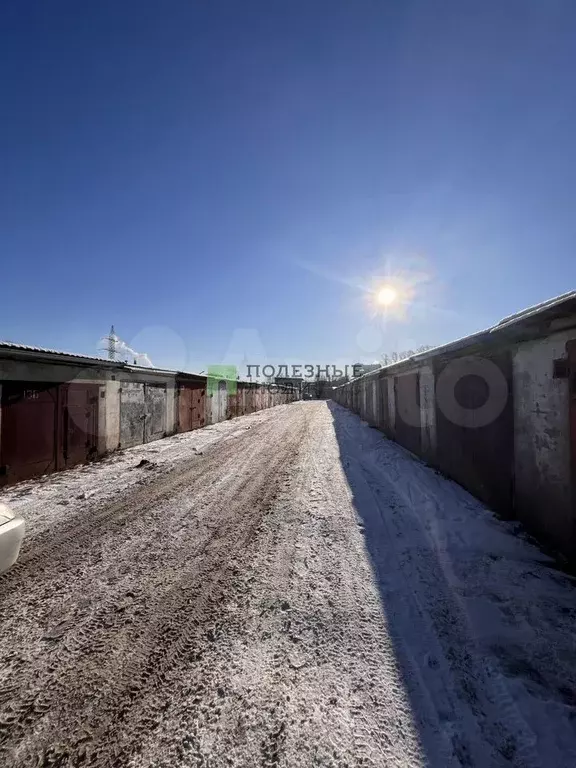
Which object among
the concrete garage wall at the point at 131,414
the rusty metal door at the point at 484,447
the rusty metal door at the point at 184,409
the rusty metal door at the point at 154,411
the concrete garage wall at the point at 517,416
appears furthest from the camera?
the rusty metal door at the point at 184,409

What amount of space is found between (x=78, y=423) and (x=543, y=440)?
1033cm

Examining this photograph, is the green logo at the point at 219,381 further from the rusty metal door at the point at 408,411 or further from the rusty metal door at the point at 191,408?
the rusty metal door at the point at 408,411

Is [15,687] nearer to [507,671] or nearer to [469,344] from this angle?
[507,671]

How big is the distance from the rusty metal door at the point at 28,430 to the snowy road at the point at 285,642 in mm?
2876

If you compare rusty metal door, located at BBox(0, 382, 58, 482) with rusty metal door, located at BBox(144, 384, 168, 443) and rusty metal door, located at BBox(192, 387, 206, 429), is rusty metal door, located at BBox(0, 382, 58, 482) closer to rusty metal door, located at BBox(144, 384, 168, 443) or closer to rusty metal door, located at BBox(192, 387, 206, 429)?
rusty metal door, located at BBox(144, 384, 168, 443)

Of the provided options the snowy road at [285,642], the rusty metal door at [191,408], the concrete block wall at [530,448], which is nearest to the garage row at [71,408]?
the rusty metal door at [191,408]

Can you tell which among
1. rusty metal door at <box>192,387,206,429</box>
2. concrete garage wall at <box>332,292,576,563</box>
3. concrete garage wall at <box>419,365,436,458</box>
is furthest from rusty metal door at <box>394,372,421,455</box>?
rusty metal door at <box>192,387,206,429</box>

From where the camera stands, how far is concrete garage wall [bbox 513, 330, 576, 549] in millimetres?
3504

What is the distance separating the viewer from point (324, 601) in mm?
2920

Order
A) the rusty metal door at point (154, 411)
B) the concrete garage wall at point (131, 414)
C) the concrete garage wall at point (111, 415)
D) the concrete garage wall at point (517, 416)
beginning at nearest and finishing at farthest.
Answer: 1. the concrete garage wall at point (517, 416)
2. the concrete garage wall at point (111, 415)
3. the concrete garage wall at point (131, 414)
4. the rusty metal door at point (154, 411)

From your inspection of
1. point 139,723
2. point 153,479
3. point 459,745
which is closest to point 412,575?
point 459,745

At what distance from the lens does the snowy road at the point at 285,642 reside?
1.76 meters

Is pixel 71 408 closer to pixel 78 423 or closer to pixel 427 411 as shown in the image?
pixel 78 423

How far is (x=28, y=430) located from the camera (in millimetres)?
7301
